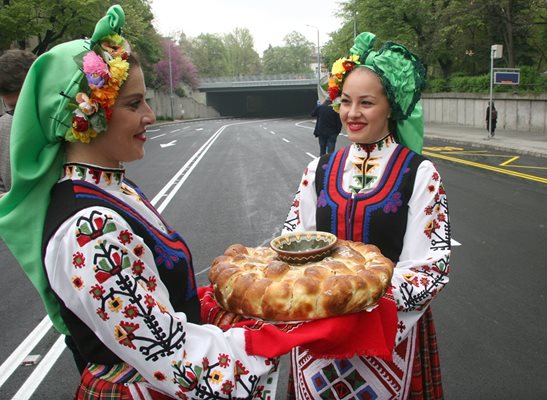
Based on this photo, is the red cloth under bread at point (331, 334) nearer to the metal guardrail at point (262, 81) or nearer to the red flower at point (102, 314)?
the red flower at point (102, 314)

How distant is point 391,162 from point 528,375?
2.28 meters

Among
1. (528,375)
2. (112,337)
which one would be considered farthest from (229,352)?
(528,375)

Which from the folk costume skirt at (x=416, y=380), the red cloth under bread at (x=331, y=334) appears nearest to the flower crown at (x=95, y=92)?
the red cloth under bread at (x=331, y=334)

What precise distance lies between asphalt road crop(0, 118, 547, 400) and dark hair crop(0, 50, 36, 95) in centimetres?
213

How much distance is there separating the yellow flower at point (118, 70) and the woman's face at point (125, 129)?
0.03 meters

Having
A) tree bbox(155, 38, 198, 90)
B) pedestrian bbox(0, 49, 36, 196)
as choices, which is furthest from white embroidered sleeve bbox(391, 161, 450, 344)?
tree bbox(155, 38, 198, 90)

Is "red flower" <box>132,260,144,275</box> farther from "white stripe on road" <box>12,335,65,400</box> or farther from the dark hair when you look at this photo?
"white stripe on road" <box>12,335,65,400</box>

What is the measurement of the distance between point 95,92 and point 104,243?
0.47 m

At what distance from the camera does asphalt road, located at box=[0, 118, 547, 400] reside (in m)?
3.79

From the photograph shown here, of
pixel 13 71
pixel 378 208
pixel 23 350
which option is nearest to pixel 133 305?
pixel 378 208

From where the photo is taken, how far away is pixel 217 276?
1813mm

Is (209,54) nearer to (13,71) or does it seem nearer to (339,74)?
(13,71)

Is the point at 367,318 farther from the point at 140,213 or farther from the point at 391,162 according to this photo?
the point at 391,162

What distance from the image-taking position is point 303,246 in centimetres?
195
